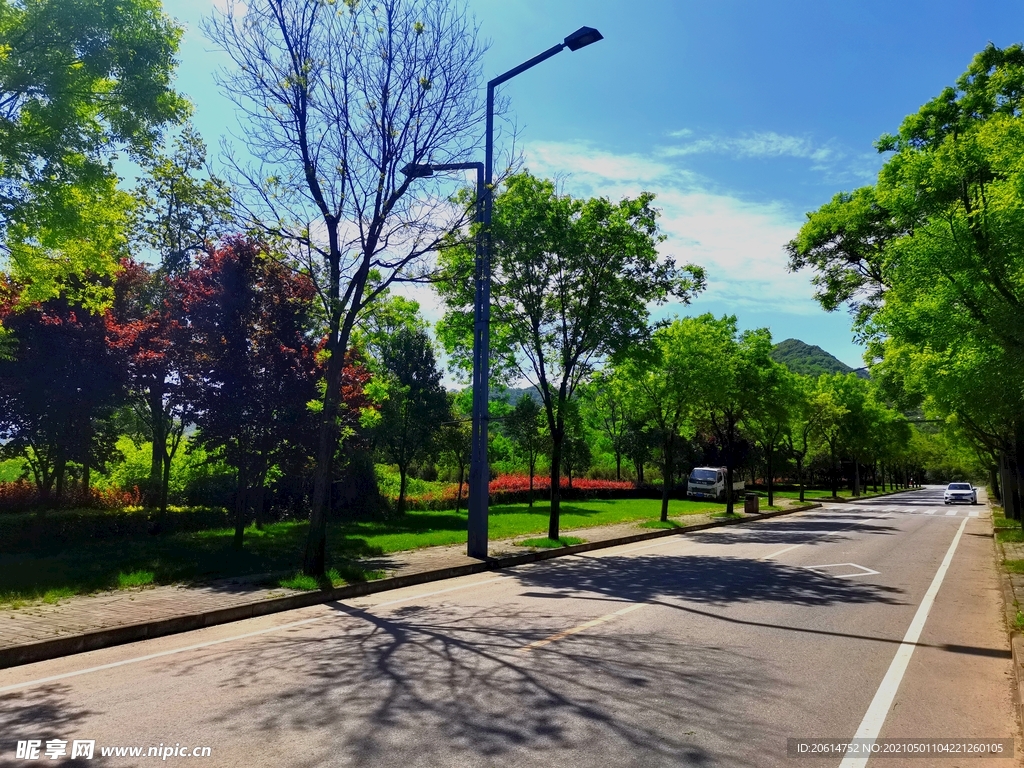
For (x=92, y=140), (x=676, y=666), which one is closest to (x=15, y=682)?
(x=676, y=666)

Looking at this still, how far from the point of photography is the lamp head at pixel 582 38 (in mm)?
12672

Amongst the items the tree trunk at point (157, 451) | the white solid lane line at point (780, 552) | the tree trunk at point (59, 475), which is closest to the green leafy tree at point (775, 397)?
the white solid lane line at point (780, 552)

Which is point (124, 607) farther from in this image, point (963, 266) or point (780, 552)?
point (780, 552)

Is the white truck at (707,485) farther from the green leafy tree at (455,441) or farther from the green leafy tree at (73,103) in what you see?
the green leafy tree at (73,103)

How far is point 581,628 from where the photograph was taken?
765cm

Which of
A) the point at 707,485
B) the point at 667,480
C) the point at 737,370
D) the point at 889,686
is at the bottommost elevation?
the point at 707,485

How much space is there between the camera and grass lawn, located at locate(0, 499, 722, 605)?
1012 centimetres

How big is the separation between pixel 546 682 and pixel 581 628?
7.16 ft

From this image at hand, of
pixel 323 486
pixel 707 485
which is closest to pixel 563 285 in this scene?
pixel 323 486

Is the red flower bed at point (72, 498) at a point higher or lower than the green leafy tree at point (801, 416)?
lower

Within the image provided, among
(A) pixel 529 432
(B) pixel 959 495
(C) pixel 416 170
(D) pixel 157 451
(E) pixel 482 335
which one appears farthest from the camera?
(B) pixel 959 495

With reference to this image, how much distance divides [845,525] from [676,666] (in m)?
23.0

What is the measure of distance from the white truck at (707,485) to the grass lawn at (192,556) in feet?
84.4

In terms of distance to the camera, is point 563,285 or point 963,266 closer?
point 963,266
